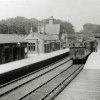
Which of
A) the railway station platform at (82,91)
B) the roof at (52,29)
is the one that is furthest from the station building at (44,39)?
the railway station platform at (82,91)

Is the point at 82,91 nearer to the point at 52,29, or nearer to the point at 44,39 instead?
the point at 44,39

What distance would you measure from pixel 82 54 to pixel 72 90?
17473 mm

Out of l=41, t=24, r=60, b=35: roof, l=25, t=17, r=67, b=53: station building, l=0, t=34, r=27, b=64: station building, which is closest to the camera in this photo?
l=0, t=34, r=27, b=64: station building

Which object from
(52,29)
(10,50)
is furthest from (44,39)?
(10,50)

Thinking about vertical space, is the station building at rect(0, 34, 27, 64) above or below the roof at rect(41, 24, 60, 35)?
below

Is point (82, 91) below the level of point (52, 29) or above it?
below

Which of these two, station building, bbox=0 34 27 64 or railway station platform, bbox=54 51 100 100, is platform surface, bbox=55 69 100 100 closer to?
railway station platform, bbox=54 51 100 100

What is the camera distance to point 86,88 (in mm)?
15484

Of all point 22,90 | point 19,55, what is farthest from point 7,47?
point 22,90

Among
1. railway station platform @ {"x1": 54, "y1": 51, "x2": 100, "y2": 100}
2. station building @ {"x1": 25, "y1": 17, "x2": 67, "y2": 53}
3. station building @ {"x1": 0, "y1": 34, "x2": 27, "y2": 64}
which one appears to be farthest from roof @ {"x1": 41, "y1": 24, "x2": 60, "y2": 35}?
railway station platform @ {"x1": 54, "y1": 51, "x2": 100, "y2": 100}

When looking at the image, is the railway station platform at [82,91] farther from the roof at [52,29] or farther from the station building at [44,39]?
the roof at [52,29]

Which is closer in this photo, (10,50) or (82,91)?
(82,91)

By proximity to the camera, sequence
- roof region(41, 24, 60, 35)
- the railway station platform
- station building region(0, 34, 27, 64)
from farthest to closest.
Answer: roof region(41, 24, 60, 35)
station building region(0, 34, 27, 64)
the railway station platform

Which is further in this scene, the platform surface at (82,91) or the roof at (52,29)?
the roof at (52,29)
